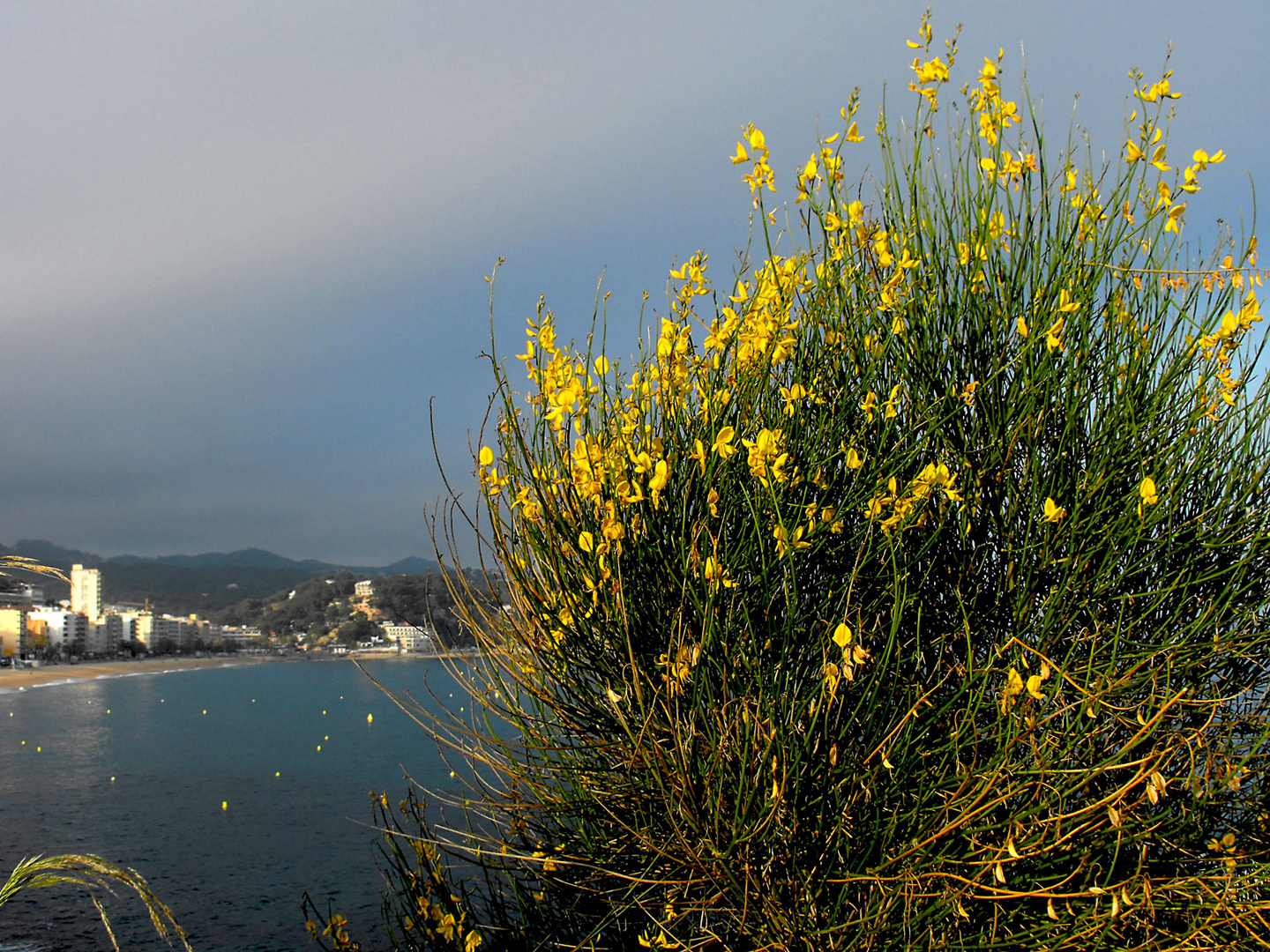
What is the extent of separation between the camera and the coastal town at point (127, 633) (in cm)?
12450

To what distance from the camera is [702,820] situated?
3.71 metres

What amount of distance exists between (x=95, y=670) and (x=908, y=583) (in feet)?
467

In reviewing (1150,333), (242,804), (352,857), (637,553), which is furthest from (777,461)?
(242,804)

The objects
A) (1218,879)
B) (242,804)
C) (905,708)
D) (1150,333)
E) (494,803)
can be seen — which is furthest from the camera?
(242,804)

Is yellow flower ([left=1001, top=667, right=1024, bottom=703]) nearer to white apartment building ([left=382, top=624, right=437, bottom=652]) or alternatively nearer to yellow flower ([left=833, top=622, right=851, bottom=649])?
yellow flower ([left=833, top=622, right=851, bottom=649])

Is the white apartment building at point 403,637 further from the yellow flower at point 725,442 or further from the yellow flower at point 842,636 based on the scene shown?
the yellow flower at point 842,636

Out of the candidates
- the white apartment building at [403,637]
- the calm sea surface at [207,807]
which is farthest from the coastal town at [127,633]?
the calm sea surface at [207,807]

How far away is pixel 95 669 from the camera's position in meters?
122

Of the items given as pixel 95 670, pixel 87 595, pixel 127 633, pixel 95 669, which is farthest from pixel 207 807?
pixel 127 633

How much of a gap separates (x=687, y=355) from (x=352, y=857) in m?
27.2

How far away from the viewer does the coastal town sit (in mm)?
124500

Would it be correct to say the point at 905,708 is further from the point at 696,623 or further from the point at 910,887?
the point at 696,623

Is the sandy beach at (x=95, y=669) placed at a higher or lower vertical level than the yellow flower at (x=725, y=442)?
lower

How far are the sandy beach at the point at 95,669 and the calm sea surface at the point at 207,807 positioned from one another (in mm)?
27681
